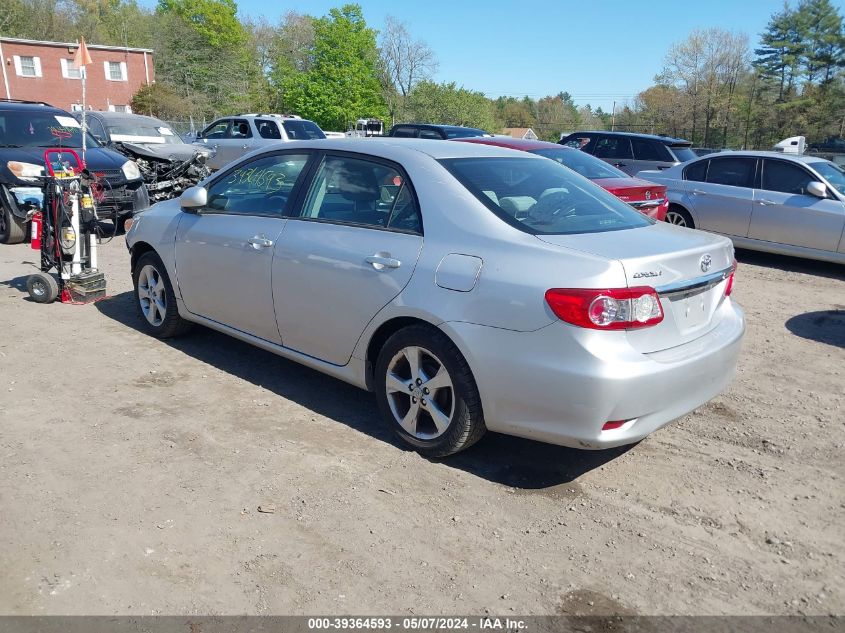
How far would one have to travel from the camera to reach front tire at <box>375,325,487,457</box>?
3.63 m

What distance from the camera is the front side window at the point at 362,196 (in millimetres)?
4032

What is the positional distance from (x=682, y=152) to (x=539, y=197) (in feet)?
37.0

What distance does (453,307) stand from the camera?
3.57 m

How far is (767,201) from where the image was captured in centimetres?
964

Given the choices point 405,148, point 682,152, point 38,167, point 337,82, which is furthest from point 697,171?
point 337,82

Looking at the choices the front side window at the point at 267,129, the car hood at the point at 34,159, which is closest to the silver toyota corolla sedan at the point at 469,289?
the car hood at the point at 34,159

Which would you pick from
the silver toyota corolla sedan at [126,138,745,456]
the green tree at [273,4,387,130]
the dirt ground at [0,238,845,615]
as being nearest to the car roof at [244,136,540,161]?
the silver toyota corolla sedan at [126,138,745,456]

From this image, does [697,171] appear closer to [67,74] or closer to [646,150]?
[646,150]

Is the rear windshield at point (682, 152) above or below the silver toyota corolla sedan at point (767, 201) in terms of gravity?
above

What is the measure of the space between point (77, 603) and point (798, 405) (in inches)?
177

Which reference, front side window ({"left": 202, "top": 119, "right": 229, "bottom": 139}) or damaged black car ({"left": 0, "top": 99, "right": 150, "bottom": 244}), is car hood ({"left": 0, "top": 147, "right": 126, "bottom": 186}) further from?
front side window ({"left": 202, "top": 119, "right": 229, "bottom": 139})

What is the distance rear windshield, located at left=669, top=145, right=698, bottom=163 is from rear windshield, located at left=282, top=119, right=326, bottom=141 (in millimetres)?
8349

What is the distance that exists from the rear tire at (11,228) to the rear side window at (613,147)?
34.5 ft

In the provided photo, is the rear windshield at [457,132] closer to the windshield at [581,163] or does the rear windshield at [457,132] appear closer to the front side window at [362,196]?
the windshield at [581,163]
